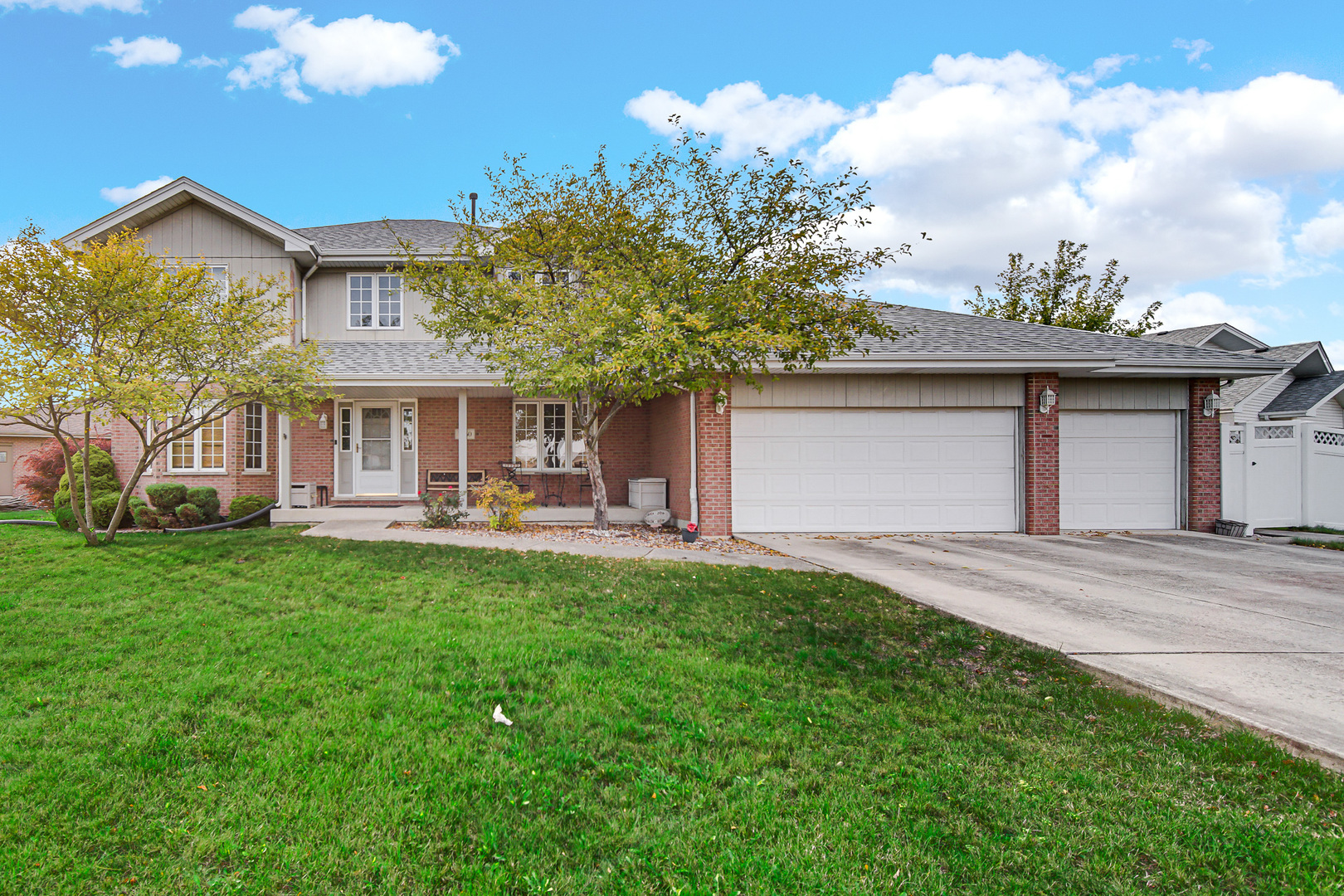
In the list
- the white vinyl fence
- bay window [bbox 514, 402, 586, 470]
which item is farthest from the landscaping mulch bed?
the white vinyl fence

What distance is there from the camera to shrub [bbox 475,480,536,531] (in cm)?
1103

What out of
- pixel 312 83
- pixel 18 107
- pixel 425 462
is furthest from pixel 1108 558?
pixel 18 107

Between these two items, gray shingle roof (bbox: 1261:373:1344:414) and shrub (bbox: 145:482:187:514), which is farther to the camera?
gray shingle roof (bbox: 1261:373:1344:414)

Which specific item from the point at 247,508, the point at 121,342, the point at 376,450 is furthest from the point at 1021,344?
the point at 247,508

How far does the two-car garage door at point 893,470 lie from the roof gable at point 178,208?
32.1 feet

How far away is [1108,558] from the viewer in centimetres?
891

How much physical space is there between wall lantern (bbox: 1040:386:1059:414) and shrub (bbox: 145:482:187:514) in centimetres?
1530

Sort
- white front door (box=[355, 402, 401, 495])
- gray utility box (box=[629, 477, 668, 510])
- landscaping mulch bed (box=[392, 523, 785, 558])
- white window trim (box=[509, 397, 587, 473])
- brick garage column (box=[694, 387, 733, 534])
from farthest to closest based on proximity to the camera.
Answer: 1. white window trim (box=[509, 397, 587, 473])
2. white front door (box=[355, 402, 401, 495])
3. gray utility box (box=[629, 477, 668, 510])
4. brick garage column (box=[694, 387, 733, 534])
5. landscaping mulch bed (box=[392, 523, 785, 558])

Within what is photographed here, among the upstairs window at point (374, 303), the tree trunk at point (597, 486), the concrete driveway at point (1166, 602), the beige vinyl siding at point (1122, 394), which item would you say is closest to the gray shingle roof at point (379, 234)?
the upstairs window at point (374, 303)

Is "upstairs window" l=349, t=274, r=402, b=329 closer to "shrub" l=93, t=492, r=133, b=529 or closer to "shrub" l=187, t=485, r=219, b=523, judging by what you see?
"shrub" l=187, t=485, r=219, b=523

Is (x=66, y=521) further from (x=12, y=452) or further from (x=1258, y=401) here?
(x=1258, y=401)

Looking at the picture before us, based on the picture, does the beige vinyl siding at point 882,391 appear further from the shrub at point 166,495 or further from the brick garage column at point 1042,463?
the shrub at point 166,495

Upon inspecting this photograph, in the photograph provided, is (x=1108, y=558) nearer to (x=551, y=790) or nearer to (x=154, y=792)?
(x=551, y=790)

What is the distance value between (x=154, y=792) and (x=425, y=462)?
11333 millimetres
